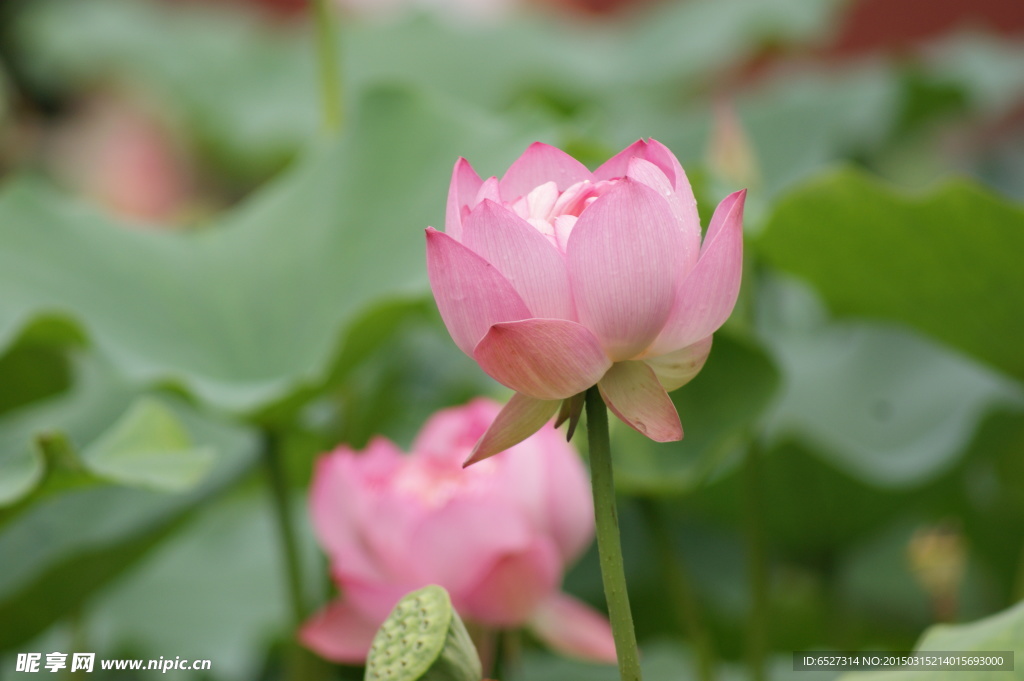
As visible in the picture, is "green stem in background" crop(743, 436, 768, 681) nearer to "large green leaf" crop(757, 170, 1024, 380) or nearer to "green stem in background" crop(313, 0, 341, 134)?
"large green leaf" crop(757, 170, 1024, 380)

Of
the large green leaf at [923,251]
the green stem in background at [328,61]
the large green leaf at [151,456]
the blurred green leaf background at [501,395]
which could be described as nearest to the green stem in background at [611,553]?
the blurred green leaf background at [501,395]

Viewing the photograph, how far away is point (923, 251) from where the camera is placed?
58cm

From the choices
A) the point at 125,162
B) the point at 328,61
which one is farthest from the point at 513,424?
the point at 125,162

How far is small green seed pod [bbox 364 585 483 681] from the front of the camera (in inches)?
10.9

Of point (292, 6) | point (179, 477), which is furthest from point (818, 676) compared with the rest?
point (292, 6)

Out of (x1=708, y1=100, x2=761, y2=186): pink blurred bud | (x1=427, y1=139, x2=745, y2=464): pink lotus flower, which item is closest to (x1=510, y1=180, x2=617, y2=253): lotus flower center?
(x1=427, y1=139, x2=745, y2=464): pink lotus flower

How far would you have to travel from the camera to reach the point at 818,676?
569 millimetres

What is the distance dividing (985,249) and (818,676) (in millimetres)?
248

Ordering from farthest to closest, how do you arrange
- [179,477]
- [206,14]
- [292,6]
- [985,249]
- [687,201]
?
[292,6] < [206,14] < [985,249] < [179,477] < [687,201]

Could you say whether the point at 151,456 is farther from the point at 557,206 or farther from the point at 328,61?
the point at 328,61

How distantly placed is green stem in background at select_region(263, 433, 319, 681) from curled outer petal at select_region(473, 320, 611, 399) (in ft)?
1.08

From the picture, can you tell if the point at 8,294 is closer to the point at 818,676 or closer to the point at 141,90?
the point at 818,676

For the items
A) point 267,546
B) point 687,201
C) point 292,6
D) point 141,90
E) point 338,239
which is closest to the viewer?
point 687,201

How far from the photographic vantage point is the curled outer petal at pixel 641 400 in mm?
266
